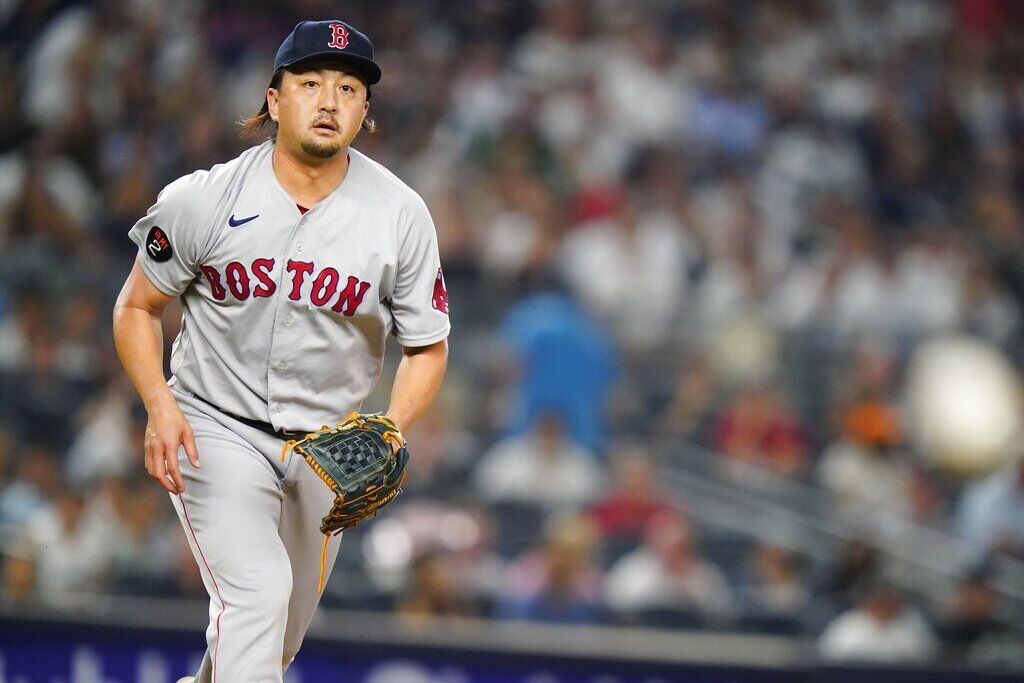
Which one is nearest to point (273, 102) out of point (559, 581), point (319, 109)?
point (319, 109)

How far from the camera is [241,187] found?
3361 mm

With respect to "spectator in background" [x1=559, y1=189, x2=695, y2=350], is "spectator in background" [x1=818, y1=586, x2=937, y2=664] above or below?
below

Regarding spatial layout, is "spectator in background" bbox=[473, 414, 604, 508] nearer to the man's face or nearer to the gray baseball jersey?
the gray baseball jersey

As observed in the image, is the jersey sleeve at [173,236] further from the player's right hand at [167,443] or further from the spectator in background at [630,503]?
the spectator in background at [630,503]

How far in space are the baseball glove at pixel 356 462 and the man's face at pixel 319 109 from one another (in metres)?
0.65

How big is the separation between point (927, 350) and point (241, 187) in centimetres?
579

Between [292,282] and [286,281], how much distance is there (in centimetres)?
1

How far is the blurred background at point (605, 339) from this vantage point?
6.78 meters

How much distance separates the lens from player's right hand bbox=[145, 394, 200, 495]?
10.6ft

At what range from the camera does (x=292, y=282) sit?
3.35 meters

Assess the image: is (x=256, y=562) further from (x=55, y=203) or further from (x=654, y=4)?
(x=654, y=4)

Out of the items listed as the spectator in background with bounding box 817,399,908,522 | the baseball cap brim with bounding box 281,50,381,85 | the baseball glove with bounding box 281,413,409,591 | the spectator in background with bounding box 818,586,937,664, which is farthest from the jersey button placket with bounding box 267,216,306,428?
the spectator in background with bounding box 817,399,908,522

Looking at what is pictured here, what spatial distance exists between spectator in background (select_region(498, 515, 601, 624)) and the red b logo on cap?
4111 mm

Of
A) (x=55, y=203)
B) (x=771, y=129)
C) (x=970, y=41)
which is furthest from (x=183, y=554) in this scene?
(x=970, y=41)
